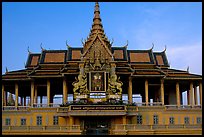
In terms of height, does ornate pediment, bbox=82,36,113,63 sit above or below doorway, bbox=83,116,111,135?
above

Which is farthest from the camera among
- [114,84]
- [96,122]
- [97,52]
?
[97,52]

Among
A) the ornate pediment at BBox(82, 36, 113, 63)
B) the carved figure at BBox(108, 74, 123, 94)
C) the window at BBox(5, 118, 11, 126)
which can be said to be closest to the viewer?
the carved figure at BBox(108, 74, 123, 94)

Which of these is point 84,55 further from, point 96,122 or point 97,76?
point 96,122

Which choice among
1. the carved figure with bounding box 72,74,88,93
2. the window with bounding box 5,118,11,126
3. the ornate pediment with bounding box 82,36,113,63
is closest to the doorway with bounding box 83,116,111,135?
the carved figure with bounding box 72,74,88,93

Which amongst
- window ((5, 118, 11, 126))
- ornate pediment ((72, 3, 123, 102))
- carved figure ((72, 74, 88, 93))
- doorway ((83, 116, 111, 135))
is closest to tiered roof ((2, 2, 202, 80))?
ornate pediment ((72, 3, 123, 102))

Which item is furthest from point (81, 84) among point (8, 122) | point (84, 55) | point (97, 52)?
point (8, 122)

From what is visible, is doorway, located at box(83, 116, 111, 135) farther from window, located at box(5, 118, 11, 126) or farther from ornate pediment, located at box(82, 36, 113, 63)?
window, located at box(5, 118, 11, 126)

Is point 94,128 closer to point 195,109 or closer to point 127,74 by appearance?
point 127,74

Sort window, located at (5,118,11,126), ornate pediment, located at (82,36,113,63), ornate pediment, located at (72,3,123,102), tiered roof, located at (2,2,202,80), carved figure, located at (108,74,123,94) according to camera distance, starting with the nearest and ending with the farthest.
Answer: ornate pediment, located at (72,3,123,102), carved figure, located at (108,74,123,94), window, located at (5,118,11,126), ornate pediment, located at (82,36,113,63), tiered roof, located at (2,2,202,80)

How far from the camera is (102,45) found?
43.1 metres

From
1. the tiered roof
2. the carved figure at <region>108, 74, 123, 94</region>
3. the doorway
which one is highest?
the tiered roof

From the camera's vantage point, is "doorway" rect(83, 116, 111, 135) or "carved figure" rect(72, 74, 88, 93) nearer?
"doorway" rect(83, 116, 111, 135)

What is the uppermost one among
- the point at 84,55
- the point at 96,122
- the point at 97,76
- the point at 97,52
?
the point at 97,52

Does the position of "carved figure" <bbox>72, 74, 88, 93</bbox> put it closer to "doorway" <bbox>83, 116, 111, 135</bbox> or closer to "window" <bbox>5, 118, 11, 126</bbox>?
"doorway" <bbox>83, 116, 111, 135</bbox>
